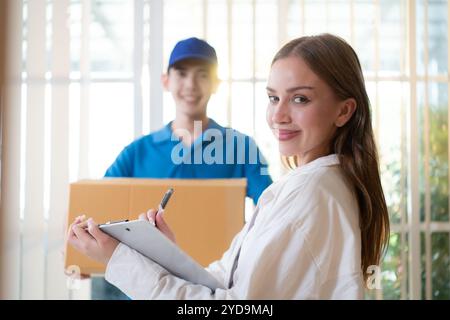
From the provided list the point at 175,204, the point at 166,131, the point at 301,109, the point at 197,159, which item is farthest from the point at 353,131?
the point at 166,131

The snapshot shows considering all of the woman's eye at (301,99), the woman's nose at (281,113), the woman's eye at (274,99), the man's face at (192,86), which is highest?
the man's face at (192,86)

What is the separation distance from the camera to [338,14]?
5.66 ft

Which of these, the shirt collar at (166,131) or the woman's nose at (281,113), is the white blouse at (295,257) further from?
the shirt collar at (166,131)

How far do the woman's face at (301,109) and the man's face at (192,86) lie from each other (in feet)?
2.20

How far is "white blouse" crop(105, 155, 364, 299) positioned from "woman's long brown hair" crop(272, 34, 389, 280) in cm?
4

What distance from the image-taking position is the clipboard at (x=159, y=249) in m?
0.77

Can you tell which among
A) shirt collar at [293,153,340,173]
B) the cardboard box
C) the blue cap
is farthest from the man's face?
shirt collar at [293,153,340,173]

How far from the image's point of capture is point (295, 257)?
75cm

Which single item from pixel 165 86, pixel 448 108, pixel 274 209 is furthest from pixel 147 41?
pixel 274 209

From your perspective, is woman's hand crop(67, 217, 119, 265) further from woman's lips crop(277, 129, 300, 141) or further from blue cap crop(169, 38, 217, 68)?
blue cap crop(169, 38, 217, 68)

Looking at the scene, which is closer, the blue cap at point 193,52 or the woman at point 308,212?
A: the woman at point 308,212

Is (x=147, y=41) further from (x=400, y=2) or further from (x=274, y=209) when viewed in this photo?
(x=274, y=209)

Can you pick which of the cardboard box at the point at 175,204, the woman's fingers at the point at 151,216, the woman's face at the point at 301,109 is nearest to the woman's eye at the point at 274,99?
the woman's face at the point at 301,109

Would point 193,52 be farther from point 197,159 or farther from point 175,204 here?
point 175,204
